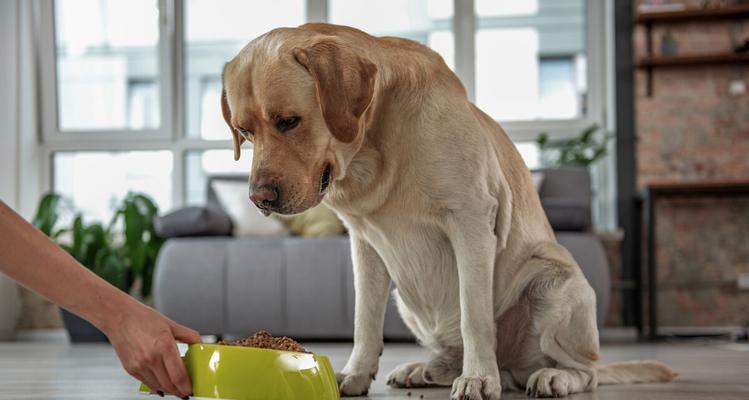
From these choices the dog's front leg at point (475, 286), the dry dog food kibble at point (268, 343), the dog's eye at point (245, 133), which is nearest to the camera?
the dry dog food kibble at point (268, 343)

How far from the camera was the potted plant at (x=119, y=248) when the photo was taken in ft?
15.2

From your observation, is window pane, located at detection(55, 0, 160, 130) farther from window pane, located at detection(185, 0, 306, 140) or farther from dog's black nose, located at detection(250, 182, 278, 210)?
dog's black nose, located at detection(250, 182, 278, 210)

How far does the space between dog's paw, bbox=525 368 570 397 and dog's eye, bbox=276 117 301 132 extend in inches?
29.2

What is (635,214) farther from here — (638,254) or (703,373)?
(703,373)

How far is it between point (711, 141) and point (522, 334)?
13.3 ft

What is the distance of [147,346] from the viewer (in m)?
1.18

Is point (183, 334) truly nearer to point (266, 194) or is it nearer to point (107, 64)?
point (266, 194)

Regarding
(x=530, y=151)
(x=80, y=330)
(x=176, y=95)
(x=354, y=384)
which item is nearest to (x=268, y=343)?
(x=354, y=384)

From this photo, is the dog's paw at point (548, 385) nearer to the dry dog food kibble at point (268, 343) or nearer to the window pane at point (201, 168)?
the dry dog food kibble at point (268, 343)

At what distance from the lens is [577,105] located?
5.65m

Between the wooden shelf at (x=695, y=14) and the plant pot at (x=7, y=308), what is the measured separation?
4.36 meters

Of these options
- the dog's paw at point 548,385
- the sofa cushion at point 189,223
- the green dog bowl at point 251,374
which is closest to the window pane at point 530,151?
the sofa cushion at point 189,223

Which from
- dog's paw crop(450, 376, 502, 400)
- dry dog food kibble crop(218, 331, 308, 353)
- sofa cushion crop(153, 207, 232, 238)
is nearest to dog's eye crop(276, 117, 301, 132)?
dry dog food kibble crop(218, 331, 308, 353)

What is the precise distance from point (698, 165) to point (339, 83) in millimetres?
4439
